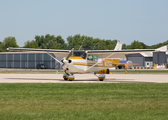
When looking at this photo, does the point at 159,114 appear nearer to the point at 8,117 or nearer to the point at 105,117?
the point at 105,117

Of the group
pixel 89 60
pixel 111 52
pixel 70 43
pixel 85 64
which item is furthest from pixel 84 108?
pixel 70 43

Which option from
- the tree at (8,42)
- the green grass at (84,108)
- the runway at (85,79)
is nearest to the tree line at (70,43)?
the tree at (8,42)

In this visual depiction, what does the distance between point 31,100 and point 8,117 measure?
3.18 m

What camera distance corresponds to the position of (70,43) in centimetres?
16788

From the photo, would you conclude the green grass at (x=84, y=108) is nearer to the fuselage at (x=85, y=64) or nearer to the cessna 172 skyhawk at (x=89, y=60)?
the fuselage at (x=85, y=64)

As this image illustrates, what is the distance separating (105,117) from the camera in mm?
8047

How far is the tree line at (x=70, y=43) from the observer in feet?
437

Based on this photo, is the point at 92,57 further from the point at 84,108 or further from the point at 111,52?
the point at 84,108

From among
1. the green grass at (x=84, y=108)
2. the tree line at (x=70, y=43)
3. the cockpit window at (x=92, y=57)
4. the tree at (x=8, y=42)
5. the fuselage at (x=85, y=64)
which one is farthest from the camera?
the tree at (x=8, y=42)

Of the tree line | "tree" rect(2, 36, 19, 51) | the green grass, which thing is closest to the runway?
the green grass

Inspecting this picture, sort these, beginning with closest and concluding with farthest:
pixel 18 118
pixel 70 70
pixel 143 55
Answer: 1. pixel 18 118
2. pixel 70 70
3. pixel 143 55

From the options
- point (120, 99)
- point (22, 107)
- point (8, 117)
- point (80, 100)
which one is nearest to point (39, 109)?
point (22, 107)

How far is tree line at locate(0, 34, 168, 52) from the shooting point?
133288 mm

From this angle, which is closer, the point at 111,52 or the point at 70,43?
the point at 111,52
